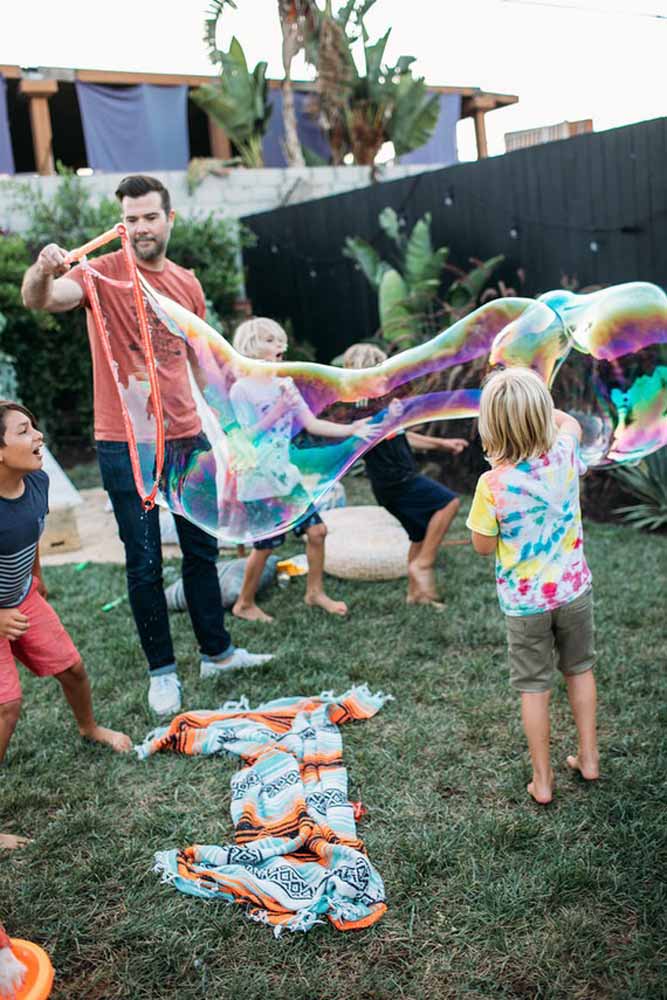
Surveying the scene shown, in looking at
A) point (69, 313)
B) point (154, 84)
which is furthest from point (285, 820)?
point (154, 84)

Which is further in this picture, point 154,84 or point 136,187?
point 154,84

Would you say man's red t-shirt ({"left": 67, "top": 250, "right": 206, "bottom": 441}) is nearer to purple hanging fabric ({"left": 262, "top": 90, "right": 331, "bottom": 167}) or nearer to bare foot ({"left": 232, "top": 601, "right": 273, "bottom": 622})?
bare foot ({"left": 232, "top": 601, "right": 273, "bottom": 622})

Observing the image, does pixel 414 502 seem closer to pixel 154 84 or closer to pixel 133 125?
pixel 133 125

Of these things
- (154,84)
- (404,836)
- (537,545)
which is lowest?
(404,836)

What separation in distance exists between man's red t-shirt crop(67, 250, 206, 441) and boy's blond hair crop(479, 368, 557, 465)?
1.07 metres

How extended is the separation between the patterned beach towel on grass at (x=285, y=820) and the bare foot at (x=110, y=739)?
67 mm

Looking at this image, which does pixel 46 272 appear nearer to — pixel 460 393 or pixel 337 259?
pixel 460 393

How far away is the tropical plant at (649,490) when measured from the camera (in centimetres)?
544

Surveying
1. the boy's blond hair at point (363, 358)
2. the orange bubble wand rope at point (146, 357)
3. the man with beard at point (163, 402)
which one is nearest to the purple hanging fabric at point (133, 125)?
the boy's blond hair at point (363, 358)

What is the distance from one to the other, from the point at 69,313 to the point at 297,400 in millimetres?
6483

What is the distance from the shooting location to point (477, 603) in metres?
4.34

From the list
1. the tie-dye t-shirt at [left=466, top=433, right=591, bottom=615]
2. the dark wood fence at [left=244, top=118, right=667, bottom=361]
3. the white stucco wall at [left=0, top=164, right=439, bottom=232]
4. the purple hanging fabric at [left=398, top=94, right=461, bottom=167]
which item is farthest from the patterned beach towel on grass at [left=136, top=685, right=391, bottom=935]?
the purple hanging fabric at [left=398, top=94, right=461, bottom=167]

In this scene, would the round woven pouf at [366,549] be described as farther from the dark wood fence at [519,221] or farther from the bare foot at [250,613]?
the dark wood fence at [519,221]

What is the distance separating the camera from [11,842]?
2600mm
